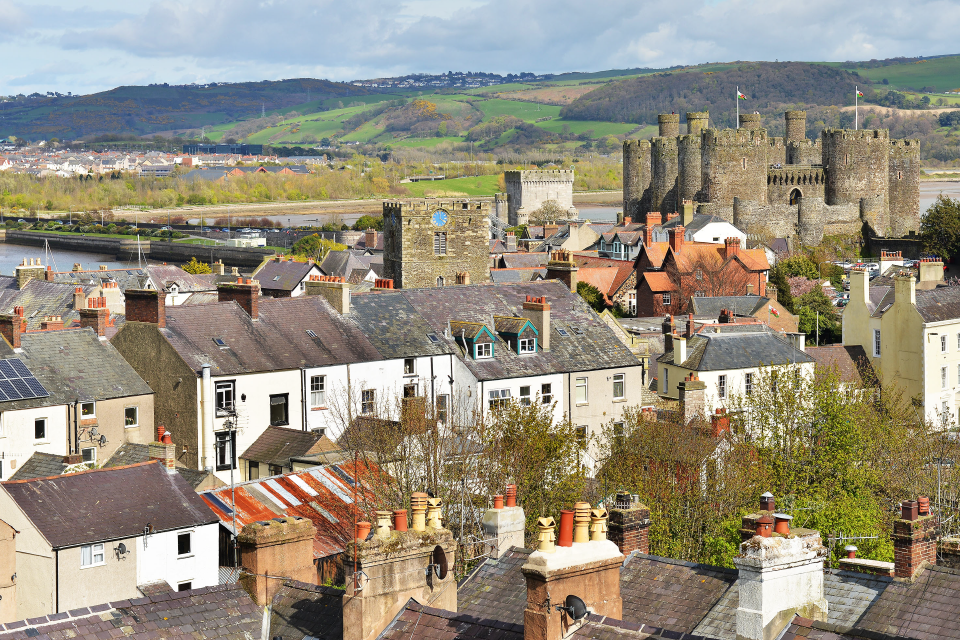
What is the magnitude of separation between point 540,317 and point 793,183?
73739 mm

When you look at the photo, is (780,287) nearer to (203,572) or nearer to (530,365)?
(530,365)

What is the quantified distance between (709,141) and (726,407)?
231 ft

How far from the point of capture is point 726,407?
43219mm

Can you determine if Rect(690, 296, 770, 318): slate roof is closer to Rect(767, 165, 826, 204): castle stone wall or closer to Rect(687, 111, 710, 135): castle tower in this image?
Rect(767, 165, 826, 204): castle stone wall

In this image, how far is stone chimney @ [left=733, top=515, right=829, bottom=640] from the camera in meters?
13.7

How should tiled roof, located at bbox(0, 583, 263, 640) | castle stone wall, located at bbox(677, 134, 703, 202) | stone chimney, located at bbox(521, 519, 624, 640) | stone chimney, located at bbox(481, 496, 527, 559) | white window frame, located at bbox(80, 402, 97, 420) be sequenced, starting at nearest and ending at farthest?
1. stone chimney, located at bbox(521, 519, 624, 640)
2. tiled roof, located at bbox(0, 583, 263, 640)
3. stone chimney, located at bbox(481, 496, 527, 559)
4. white window frame, located at bbox(80, 402, 97, 420)
5. castle stone wall, located at bbox(677, 134, 703, 202)

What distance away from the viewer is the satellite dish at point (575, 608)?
12.1 m

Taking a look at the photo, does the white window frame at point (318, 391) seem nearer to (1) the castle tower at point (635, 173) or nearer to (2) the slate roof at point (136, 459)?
(2) the slate roof at point (136, 459)

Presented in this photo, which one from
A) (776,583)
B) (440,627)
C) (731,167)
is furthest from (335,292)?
(731,167)

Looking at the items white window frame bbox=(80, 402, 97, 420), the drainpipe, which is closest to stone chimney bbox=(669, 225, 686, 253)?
the drainpipe

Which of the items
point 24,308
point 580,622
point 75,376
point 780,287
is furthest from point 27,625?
point 780,287

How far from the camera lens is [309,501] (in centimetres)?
2989

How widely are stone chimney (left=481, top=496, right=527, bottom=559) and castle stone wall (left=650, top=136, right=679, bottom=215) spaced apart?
98296 millimetres

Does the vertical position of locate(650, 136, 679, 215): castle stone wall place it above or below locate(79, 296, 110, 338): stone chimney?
above
